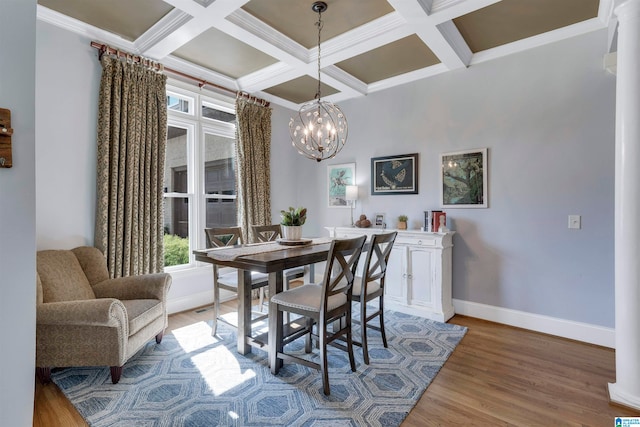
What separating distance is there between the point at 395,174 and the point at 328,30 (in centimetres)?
187

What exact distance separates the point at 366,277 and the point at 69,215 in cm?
269

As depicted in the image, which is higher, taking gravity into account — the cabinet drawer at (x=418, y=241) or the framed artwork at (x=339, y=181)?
the framed artwork at (x=339, y=181)

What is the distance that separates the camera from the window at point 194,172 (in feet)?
12.1

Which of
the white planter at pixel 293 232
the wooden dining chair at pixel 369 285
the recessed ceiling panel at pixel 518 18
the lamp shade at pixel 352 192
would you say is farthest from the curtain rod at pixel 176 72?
the wooden dining chair at pixel 369 285

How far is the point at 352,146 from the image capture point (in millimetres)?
4469

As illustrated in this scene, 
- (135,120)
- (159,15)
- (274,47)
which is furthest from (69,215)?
(274,47)

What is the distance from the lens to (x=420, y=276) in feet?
11.3

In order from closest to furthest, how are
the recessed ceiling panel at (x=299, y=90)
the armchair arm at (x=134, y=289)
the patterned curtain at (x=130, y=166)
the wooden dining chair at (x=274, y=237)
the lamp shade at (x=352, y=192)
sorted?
the armchair arm at (x=134, y=289) < the patterned curtain at (x=130, y=166) < the wooden dining chair at (x=274, y=237) < the recessed ceiling panel at (x=299, y=90) < the lamp shade at (x=352, y=192)

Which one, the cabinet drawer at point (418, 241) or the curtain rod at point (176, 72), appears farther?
the cabinet drawer at point (418, 241)

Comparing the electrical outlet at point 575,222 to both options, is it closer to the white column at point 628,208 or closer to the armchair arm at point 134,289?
the white column at point 628,208

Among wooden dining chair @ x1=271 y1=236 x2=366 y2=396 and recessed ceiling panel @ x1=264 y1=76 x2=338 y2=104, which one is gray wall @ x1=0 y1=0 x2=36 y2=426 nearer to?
wooden dining chair @ x1=271 y1=236 x2=366 y2=396

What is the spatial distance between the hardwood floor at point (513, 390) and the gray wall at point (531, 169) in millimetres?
573

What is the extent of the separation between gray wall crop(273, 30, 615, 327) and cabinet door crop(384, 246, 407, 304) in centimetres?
50

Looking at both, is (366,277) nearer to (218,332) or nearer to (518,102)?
(218,332)
